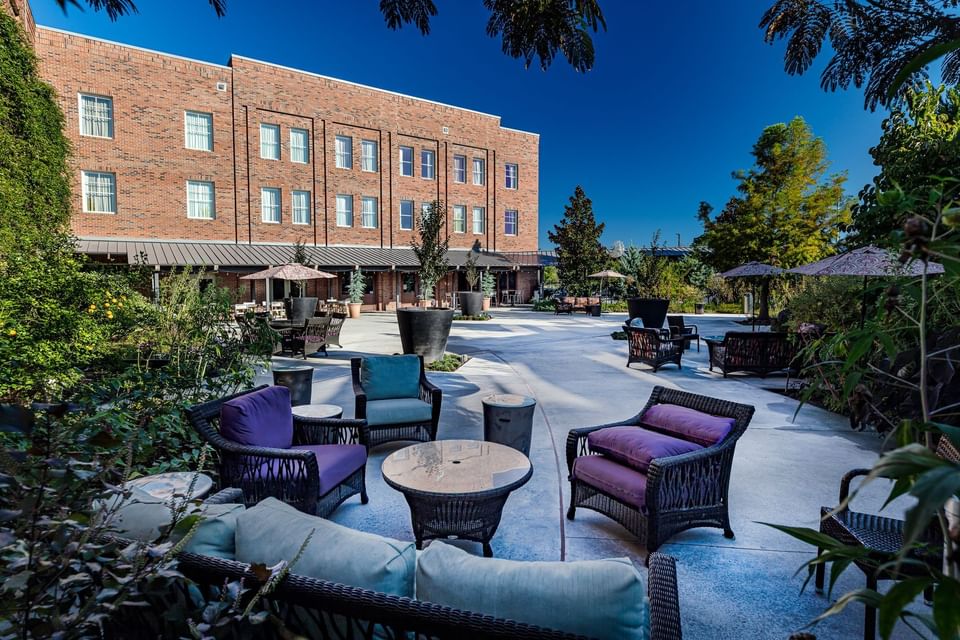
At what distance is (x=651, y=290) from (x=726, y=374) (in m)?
8.90

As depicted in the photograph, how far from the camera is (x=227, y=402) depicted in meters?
3.64

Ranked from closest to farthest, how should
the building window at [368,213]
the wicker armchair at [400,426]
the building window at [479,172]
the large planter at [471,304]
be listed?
the wicker armchair at [400,426]
the large planter at [471,304]
the building window at [368,213]
the building window at [479,172]

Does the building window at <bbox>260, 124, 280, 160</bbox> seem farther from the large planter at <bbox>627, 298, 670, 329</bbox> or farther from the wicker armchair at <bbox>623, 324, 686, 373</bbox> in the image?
the wicker armchair at <bbox>623, 324, 686, 373</bbox>

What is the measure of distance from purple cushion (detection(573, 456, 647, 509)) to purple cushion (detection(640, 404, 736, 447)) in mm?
503

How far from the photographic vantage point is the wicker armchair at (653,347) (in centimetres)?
980

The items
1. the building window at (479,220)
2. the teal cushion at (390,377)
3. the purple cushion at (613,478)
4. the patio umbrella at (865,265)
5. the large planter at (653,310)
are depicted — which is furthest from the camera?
the building window at (479,220)

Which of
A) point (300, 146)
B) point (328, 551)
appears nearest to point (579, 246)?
point (300, 146)

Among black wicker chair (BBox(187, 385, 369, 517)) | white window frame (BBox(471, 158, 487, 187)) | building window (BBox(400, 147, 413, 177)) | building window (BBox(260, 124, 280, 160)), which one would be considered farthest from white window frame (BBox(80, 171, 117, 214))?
black wicker chair (BBox(187, 385, 369, 517))

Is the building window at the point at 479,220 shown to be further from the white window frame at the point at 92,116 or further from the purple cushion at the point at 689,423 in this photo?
the purple cushion at the point at 689,423

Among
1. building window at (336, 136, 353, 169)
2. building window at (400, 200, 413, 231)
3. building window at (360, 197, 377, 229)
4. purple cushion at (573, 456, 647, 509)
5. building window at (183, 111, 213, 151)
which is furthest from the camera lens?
building window at (400, 200, 413, 231)

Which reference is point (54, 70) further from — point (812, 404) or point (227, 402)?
point (812, 404)

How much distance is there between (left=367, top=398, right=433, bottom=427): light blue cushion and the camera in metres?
5.09

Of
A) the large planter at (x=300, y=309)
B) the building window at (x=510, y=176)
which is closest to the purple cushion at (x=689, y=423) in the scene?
the large planter at (x=300, y=309)

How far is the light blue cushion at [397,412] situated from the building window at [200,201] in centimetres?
2084
